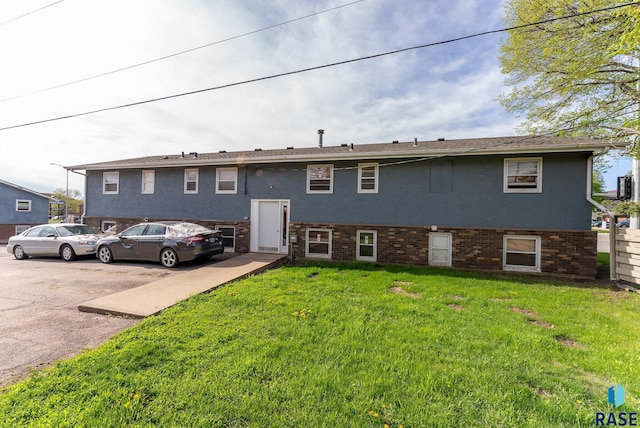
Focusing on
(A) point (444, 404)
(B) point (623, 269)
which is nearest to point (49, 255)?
(A) point (444, 404)

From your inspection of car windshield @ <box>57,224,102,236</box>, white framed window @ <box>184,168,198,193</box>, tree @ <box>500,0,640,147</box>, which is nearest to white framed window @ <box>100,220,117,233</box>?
car windshield @ <box>57,224,102,236</box>

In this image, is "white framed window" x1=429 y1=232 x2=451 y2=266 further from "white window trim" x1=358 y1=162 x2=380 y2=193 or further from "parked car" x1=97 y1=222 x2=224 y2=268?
"parked car" x1=97 y1=222 x2=224 y2=268

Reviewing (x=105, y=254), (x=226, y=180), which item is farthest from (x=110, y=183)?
(x=226, y=180)

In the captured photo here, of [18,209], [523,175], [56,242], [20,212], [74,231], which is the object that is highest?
[523,175]

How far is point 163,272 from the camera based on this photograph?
7.93 m

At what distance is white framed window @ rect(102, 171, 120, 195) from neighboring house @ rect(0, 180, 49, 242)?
12.0 m

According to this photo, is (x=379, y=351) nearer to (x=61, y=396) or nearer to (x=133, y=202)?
(x=61, y=396)

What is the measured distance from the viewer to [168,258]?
8617mm

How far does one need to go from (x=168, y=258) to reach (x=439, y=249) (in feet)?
29.2

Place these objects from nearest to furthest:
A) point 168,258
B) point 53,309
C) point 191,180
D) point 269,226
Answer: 1. point 53,309
2. point 168,258
3. point 269,226
4. point 191,180

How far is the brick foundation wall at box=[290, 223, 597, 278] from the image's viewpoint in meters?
7.76

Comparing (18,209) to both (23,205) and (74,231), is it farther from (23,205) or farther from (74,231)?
(74,231)

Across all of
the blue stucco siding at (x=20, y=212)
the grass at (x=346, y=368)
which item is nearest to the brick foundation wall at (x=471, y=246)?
the grass at (x=346, y=368)

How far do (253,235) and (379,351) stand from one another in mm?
8486
